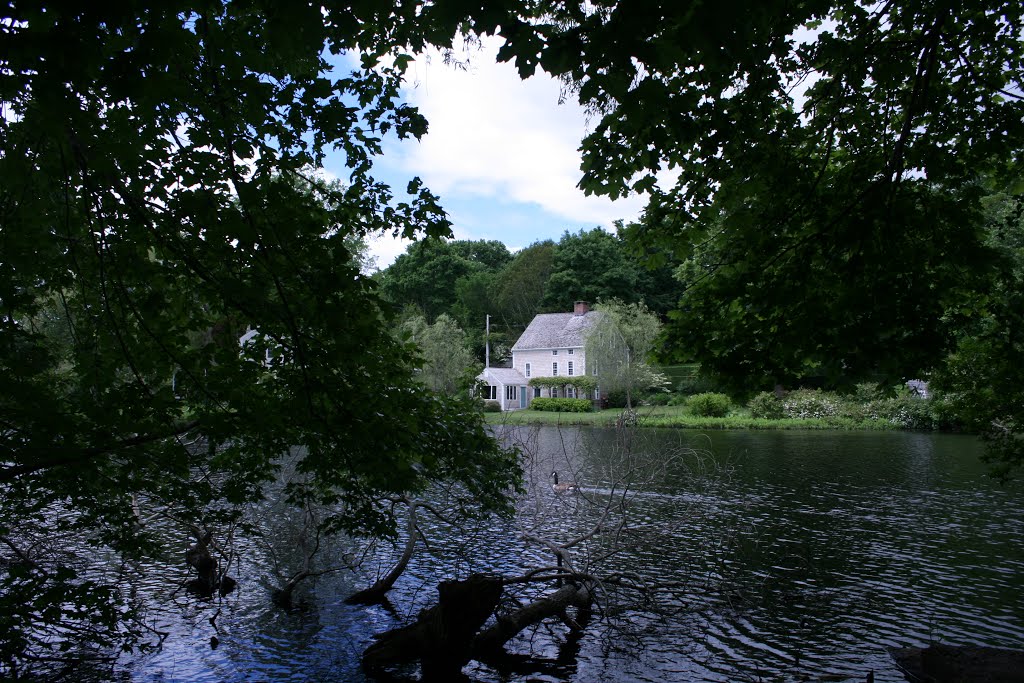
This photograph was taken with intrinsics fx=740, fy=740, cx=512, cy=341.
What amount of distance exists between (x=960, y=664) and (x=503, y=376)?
2186 inches

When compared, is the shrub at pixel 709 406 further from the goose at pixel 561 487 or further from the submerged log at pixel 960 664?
the submerged log at pixel 960 664

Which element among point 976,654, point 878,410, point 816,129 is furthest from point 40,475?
point 878,410

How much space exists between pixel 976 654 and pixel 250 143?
9.81 m

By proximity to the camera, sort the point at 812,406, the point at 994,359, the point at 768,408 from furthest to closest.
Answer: the point at 768,408
the point at 812,406
the point at 994,359

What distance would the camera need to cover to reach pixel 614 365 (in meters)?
48.4

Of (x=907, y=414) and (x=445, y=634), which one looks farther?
(x=907, y=414)

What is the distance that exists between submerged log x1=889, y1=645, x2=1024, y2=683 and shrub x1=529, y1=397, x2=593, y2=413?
40.3 metres

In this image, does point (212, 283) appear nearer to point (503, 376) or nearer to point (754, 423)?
point (754, 423)

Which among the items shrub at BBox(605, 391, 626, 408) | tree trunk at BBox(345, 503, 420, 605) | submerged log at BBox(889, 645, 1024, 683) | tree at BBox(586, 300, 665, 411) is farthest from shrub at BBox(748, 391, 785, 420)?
submerged log at BBox(889, 645, 1024, 683)

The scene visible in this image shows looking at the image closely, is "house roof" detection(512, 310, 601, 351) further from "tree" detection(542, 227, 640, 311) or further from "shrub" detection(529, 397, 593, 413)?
"shrub" detection(529, 397, 593, 413)

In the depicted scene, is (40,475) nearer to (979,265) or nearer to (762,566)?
(979,265)

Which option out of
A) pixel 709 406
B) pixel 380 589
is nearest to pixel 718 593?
pixel 380 589

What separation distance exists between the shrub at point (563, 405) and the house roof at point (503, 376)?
8349 mm

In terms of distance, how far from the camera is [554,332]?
6512 cm
